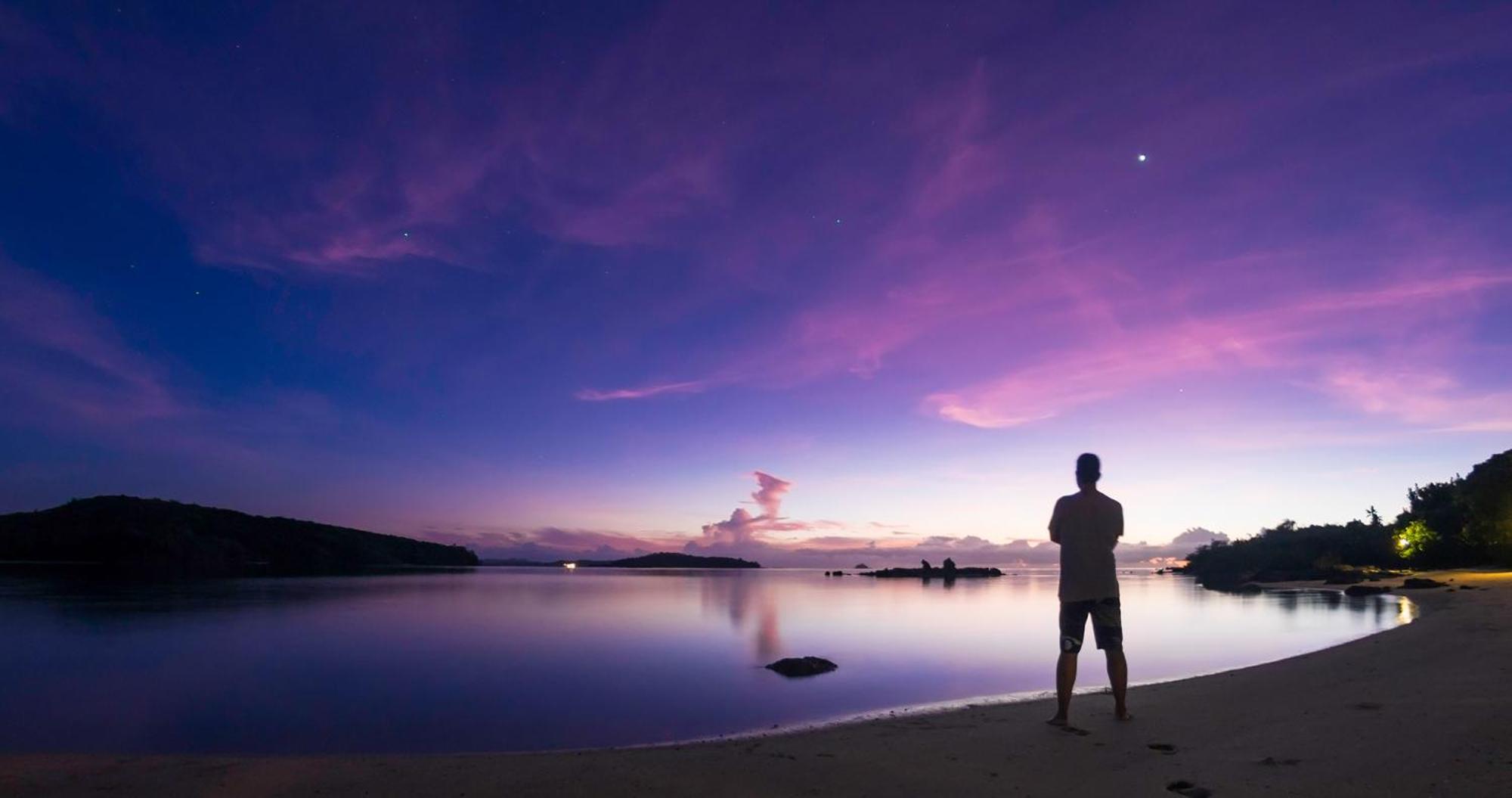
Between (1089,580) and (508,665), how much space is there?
15905mm

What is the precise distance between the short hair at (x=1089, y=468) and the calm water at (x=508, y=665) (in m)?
6.08

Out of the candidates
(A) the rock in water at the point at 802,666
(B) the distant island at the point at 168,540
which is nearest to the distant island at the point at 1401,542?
(A) the rock in water at the point at 802,666

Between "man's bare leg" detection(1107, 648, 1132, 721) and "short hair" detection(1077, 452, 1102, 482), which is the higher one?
"short hair" detection(1077, 452, 1102, 482)

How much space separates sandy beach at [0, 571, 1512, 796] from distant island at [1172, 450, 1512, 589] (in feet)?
168

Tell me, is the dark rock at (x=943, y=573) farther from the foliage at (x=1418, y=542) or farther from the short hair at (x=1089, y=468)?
the short hair at (x=1089, y=468)

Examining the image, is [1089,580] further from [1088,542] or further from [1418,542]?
[1418,542]

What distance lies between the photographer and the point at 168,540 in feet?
399

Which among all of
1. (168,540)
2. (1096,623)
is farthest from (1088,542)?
(168,540)

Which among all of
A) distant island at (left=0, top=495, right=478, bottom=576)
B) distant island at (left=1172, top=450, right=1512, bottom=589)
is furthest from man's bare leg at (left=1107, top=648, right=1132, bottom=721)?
distant island at (left=0, top=495, right=478, bottom=576)

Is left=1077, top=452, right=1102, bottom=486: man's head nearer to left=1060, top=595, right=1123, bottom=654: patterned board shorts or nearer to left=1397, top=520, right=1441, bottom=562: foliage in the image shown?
left=1060, top=595, right=1123, bottom=654: patterned board shorts

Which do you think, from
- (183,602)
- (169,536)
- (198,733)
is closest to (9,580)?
(183,602)

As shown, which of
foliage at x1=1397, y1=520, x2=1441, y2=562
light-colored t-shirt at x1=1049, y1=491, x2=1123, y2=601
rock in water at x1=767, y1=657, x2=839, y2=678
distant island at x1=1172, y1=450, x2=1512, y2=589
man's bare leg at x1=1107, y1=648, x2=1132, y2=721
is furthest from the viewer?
foliage at x1=1397, y1=520, x2=1441, y2=562

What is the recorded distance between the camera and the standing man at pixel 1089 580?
8.24 meters

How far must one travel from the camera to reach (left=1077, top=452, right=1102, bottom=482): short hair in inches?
336
